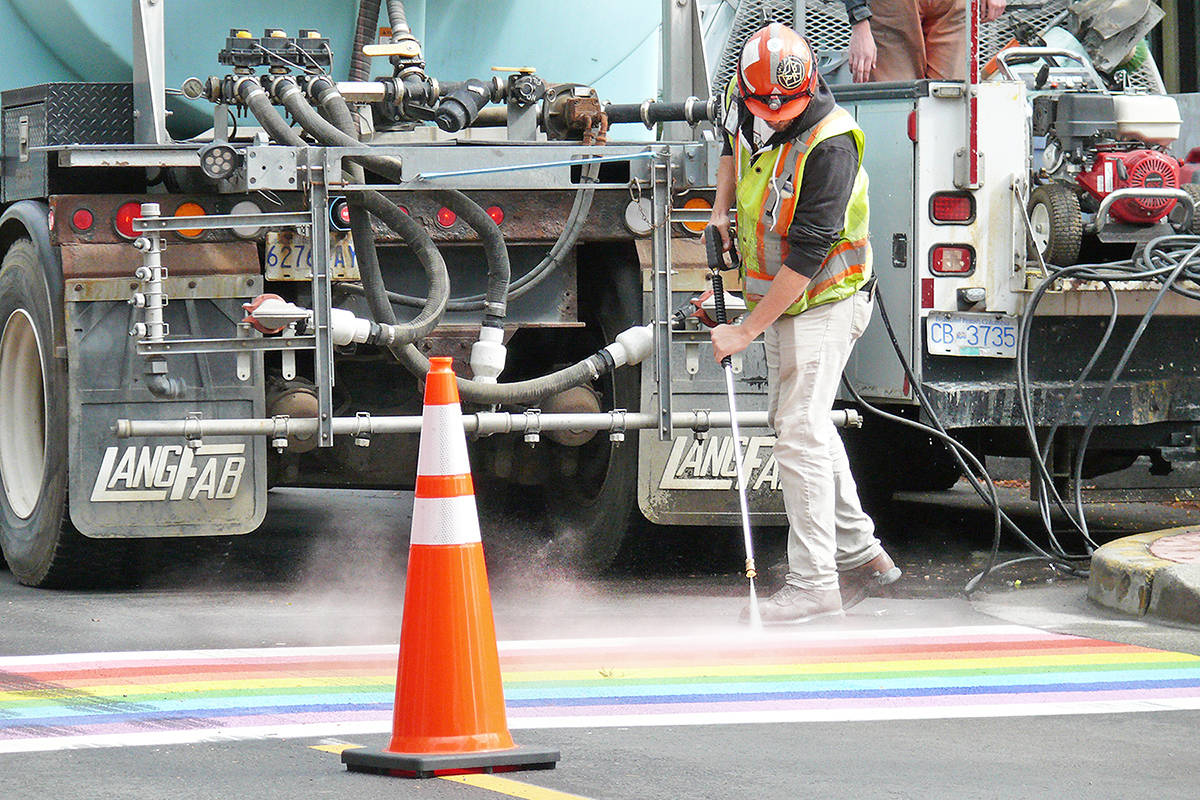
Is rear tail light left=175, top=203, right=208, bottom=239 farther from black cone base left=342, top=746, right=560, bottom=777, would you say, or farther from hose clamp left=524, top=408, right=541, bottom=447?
black cone base left=342, top=746, right=560, bottom=777

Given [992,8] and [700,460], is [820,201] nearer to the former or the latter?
[700,460]

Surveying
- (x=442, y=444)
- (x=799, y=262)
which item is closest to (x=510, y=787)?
(x=442, y=444)

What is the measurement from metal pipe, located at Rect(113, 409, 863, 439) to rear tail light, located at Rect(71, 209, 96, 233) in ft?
2.29

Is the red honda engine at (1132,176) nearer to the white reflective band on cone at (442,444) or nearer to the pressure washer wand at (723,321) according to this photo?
the pressure washer wand at (723,321)

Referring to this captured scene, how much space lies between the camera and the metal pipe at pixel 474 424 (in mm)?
6695

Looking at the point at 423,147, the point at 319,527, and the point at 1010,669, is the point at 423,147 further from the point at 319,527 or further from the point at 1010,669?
the point at 319,527

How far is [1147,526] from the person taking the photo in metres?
9.48

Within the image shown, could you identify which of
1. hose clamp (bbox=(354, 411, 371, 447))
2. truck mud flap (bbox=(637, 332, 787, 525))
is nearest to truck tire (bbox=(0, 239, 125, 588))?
hose clamp (bbox=(354, 411, 371, 447))

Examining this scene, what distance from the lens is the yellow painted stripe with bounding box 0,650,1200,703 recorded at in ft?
18.0

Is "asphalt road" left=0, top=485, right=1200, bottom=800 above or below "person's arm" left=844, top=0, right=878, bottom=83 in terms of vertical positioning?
below

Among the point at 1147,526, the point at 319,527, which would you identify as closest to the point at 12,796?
the point at 319,527

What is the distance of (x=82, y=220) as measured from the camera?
275 inches

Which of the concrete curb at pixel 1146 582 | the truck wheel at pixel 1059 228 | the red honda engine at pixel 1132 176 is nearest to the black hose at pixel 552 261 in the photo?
the truck wheel at pixel 1059 228

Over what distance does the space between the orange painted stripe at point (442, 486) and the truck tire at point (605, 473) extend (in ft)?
8.94
